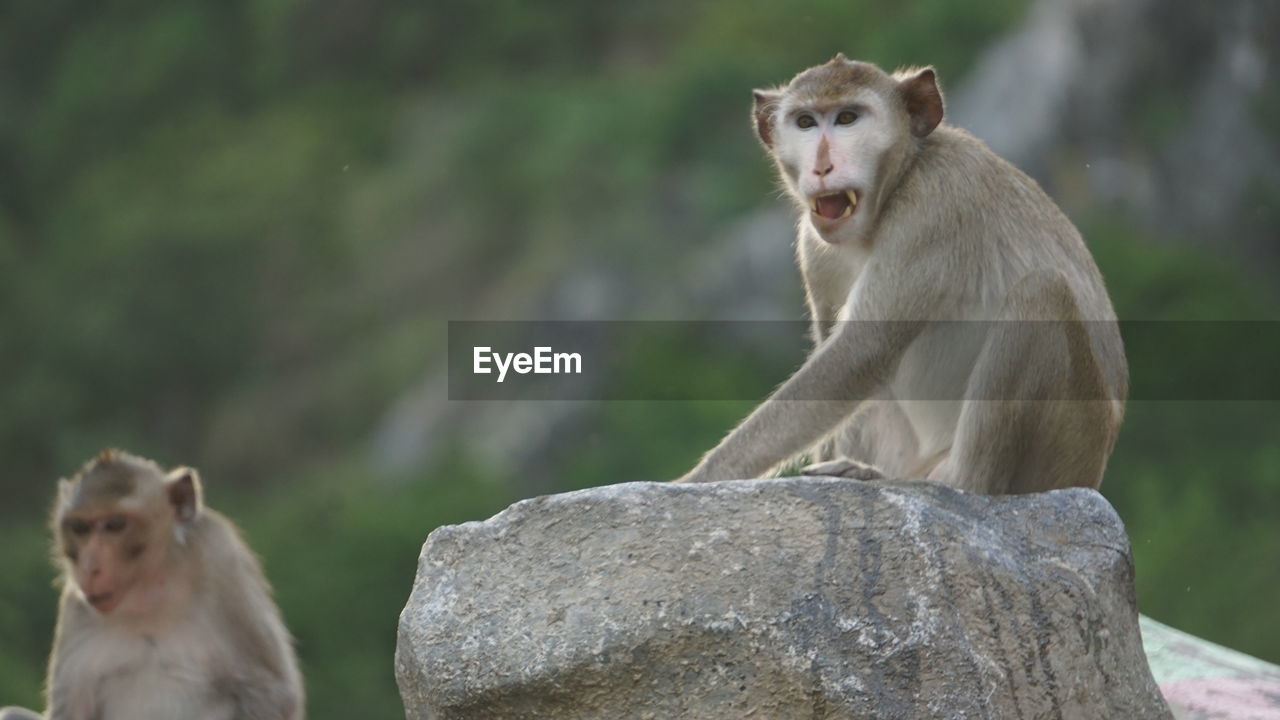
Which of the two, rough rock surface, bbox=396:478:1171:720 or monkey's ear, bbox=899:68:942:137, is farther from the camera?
monkey's ear, bbox=899:68:942:137

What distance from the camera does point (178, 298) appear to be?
72.6 feet

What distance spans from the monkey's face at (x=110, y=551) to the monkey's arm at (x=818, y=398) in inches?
95.3

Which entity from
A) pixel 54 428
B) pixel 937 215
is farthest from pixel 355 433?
pixel 937 215

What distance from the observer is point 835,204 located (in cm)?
506

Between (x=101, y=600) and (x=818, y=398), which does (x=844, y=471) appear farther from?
(x=101, y=600)

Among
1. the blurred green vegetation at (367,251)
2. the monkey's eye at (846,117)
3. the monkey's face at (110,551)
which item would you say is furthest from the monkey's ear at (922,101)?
the blurred green vegetation at (367,251)

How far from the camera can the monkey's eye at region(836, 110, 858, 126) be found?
16.8 feet

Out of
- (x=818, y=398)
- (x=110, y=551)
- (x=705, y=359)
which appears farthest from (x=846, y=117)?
(x=705, y=359)

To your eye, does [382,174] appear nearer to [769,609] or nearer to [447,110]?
[447,110]

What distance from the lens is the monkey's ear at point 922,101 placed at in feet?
17.0

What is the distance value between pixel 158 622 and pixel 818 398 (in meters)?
2.80

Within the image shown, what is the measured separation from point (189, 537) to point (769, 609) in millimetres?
3215

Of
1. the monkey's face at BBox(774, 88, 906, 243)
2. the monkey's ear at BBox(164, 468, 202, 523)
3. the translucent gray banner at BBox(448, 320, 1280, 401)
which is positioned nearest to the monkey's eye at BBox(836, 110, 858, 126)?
the monkey's face at BBox(774, 88, 906, 243)

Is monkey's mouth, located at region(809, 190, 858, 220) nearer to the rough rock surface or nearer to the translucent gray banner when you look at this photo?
the rough rock surface
